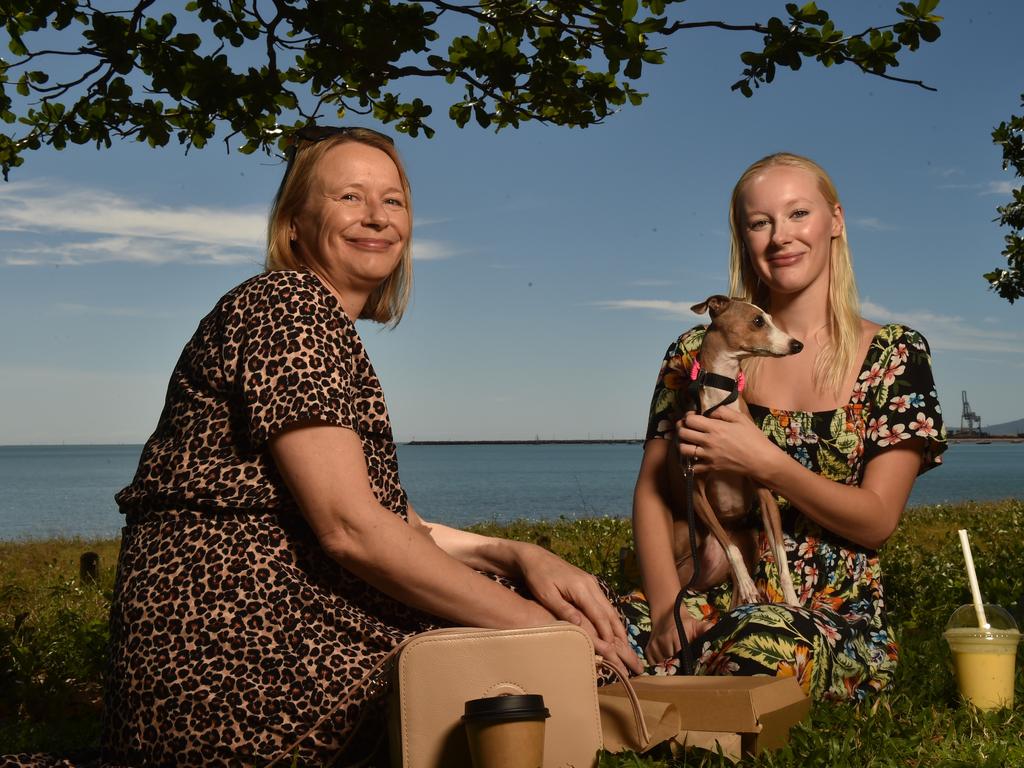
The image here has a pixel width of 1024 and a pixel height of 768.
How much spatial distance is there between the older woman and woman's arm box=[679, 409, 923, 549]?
3.88ft

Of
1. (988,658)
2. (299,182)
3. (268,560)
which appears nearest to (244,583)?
(268,560)

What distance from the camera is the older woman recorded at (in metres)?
3.11

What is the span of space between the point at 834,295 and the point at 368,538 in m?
2.62

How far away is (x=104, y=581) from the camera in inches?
362

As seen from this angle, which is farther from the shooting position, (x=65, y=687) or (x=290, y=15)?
(x=65, y=687)

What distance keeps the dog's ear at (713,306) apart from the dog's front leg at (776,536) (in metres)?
0.92

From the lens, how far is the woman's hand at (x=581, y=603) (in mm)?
3541

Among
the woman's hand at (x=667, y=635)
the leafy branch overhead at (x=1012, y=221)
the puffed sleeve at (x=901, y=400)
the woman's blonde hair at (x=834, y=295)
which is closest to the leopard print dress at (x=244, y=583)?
the woman's hand at (x=667, y=635)

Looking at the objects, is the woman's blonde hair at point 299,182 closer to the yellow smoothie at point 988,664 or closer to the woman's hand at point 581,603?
the woman's hand at point 581,603

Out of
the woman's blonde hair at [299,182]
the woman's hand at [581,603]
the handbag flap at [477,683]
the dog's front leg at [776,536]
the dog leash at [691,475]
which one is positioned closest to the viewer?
the handbag flap at [477,683]

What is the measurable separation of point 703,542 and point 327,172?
2.29 m

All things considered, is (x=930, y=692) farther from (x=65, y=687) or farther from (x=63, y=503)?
(x=63, y=503)

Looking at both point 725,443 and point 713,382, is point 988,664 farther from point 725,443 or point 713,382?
point 713,382

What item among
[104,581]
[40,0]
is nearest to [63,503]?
[104,581]
